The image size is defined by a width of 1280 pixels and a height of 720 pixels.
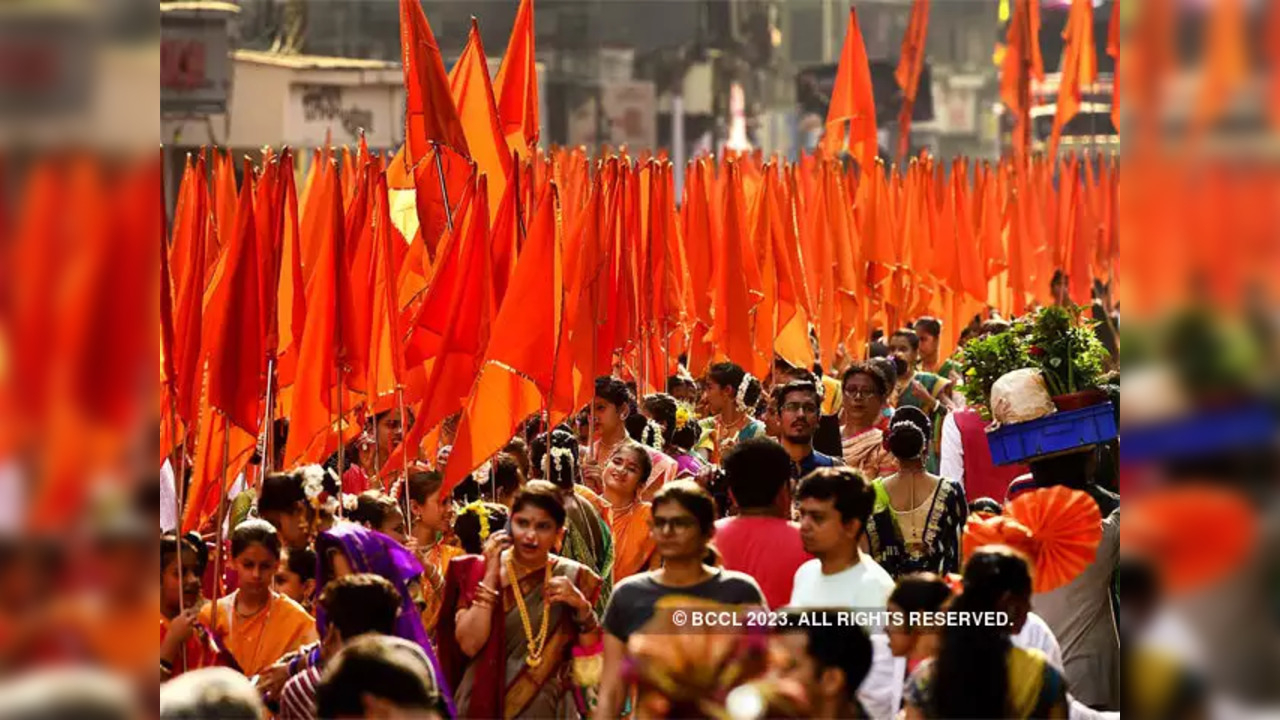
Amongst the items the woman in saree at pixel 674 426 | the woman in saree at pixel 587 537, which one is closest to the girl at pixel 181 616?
the woman in saree at pixel 587 537

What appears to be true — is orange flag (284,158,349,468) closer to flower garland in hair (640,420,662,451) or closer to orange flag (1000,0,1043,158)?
flower garland in hair (640,420,662,451)

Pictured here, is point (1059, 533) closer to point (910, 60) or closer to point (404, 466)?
point (404, 466)

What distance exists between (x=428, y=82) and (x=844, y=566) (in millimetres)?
5313

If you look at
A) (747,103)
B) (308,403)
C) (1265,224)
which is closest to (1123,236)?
(1265,224)

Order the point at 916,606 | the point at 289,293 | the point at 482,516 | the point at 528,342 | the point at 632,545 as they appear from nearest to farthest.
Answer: the point at 916,606
the point at 482,516
the point at 632,545
the point at 528,342
the point at 289,293

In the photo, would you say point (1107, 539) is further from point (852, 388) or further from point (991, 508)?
point (852, 388)

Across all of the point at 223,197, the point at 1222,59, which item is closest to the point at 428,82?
the point at 223,197

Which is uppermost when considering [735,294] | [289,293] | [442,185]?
[442,185]

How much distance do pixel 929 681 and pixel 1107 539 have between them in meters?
2.23

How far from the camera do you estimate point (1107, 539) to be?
6.91m

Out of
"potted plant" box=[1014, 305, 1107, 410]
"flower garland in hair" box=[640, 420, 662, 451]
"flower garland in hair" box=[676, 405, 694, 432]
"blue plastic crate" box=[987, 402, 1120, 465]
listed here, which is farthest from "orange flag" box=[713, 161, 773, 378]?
"blue plastic crate" box=[987, 402, 1120, 465]

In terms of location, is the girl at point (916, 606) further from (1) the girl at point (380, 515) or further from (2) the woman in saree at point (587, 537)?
(1) the girl at point (380, 515)

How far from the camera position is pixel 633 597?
564 centimetres

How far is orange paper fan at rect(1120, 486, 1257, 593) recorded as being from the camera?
211 centimetres
